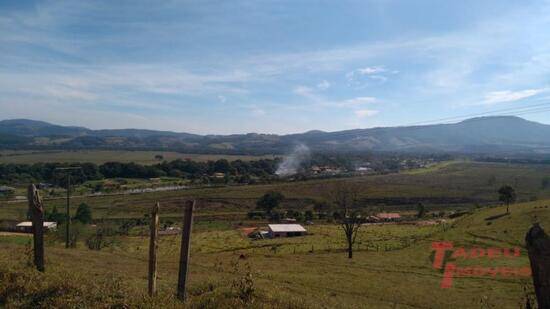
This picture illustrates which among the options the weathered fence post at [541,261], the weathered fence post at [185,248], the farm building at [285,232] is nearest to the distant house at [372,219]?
the farm building at [285,232]

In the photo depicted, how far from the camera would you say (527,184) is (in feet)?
362

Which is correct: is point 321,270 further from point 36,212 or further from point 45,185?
point 45,185

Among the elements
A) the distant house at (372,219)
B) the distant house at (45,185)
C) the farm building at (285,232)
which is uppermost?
the farm building at (285,232)

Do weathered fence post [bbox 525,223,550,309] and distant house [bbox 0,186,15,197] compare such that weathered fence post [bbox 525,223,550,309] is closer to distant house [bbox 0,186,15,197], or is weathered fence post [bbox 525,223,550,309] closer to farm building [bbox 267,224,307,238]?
farm building [bbox 267,224,307,238]

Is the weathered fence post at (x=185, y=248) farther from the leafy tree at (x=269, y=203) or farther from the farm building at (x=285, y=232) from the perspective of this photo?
the leafy tree at (x=269, y=203)

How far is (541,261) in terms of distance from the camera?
17.4 feet

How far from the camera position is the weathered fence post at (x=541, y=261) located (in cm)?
525

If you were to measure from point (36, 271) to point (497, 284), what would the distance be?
22.9 meters

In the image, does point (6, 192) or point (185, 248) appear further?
point (6, 192)

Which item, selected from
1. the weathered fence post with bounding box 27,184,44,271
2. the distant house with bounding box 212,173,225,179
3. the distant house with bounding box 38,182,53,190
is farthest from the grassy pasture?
the weathered fence post with bounding box 27,184,44,271

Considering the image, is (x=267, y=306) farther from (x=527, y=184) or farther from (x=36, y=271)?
(x=527, y=184)

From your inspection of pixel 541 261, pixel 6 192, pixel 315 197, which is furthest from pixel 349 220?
pixel 6 192

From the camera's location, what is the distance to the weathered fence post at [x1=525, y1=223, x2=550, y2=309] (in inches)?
207

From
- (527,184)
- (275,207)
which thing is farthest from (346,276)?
(527,184)
